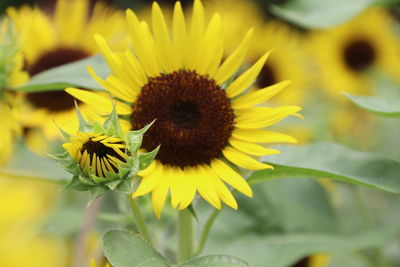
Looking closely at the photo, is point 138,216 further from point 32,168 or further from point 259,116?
point 32,168

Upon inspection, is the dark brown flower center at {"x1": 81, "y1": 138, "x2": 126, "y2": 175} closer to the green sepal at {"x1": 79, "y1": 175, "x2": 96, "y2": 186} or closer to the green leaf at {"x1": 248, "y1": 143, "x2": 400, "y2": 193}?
the green sepal at {"x1": 79, "y1": 175, "x2": 96, "y2": 186}

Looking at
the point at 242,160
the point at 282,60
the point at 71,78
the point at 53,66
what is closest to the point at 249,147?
the point at 242,160

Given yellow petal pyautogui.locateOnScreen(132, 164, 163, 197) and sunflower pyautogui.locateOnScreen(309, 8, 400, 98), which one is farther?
sunflower pyautogui.locateOnScreen(309, 8, 400, 98)

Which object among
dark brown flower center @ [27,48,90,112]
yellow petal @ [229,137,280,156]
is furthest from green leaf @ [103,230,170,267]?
dark brown flower center @ [27,48,90,112]

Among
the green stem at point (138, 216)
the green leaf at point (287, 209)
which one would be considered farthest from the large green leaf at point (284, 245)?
the green stem at point (138, 216)

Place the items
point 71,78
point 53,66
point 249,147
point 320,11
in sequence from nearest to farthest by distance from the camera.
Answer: point 249,147 → point 71,78 → point 320,11 → point 53,66

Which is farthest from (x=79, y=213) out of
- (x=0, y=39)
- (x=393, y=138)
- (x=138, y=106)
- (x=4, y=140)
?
(x=393, y=138)

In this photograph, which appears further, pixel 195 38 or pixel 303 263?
pixel 303 263
